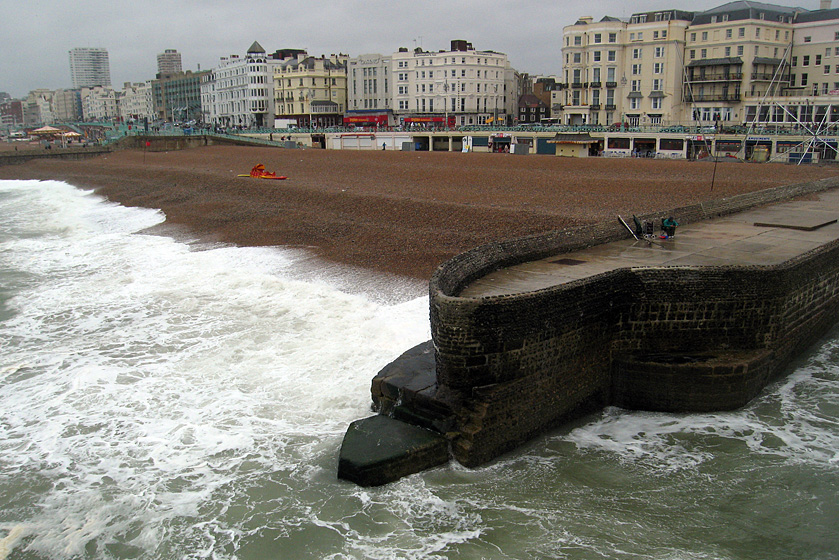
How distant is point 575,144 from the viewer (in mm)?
55969

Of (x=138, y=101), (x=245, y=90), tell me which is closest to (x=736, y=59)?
(x=245, y=90)

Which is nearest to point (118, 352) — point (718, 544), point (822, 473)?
point (718, 544)

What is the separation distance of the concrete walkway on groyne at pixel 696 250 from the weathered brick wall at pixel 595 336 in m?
0.63

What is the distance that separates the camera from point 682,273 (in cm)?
1227

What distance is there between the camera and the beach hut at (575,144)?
55594 millimetres

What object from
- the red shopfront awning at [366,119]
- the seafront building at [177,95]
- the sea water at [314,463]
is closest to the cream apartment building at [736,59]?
the red shopfront awning at [366,119]

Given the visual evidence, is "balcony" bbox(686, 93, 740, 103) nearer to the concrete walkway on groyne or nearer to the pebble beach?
Answer: the pebble beach

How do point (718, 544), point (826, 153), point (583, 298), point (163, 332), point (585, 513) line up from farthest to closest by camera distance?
point (826, 153) < point (163, 332) < point (583, 298) < point (585, 513) < point (718, 544)

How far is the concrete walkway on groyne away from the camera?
1299 cm

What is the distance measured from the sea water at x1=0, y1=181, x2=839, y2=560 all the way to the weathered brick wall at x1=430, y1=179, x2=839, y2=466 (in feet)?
1.62

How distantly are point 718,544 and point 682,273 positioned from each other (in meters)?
5.34

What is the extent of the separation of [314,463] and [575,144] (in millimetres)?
50259

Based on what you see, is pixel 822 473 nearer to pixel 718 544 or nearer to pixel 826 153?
pixel 718 544

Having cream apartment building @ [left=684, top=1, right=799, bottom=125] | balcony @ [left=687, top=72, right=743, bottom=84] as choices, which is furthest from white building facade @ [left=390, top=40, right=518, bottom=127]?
cream apartment building @ [left=684, top=1, right=799, bottom=125]
